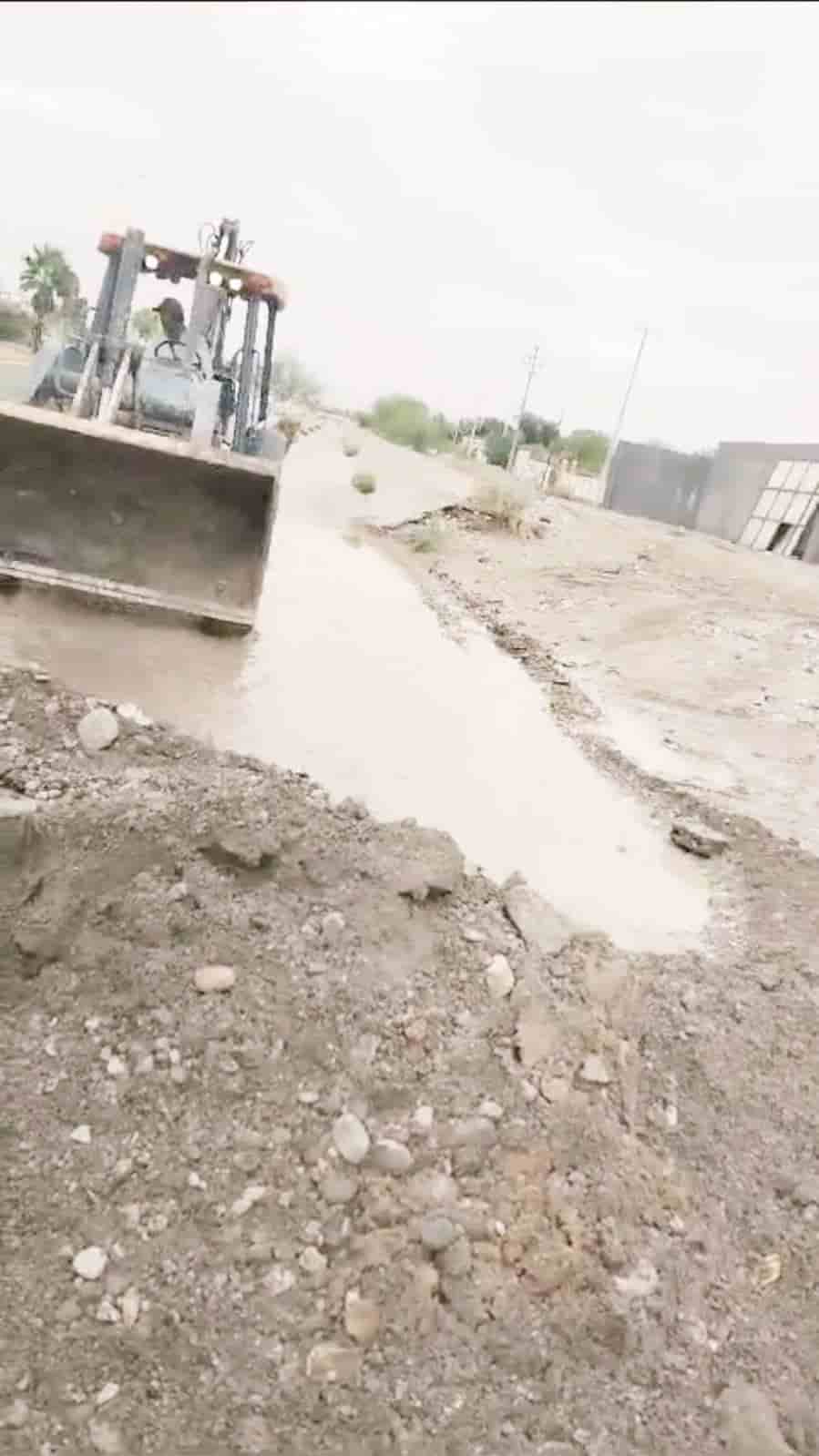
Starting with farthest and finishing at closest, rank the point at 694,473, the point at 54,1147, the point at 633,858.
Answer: the point at 694,473, the point at 633,858, the point at 54,1147

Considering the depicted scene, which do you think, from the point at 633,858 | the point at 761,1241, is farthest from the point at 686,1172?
the point at 633,858

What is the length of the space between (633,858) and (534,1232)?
289 centimetres

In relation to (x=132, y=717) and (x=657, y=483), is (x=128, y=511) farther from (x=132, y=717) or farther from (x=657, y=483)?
(x=657, y=483)

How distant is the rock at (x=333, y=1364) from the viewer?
8.11ft

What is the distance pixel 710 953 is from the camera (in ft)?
15.0

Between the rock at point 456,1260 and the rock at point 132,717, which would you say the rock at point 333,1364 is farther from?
the rock at point 132,717

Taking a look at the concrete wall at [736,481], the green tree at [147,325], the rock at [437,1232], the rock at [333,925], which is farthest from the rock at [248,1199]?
the concrete wall at [736,481]

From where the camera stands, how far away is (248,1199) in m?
2.70

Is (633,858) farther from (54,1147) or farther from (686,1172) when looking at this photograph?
(54,1147)

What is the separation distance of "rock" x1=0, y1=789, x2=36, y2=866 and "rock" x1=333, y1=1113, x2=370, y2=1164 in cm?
120

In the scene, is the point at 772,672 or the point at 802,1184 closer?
the point at 802,1184

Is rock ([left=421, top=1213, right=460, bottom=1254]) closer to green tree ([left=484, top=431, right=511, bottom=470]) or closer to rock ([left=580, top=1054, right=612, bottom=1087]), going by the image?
rock ([left=580, top=1054, right=612, bottom=1087])

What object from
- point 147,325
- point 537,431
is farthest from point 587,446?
point 147,325

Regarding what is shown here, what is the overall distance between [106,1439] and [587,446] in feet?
167
